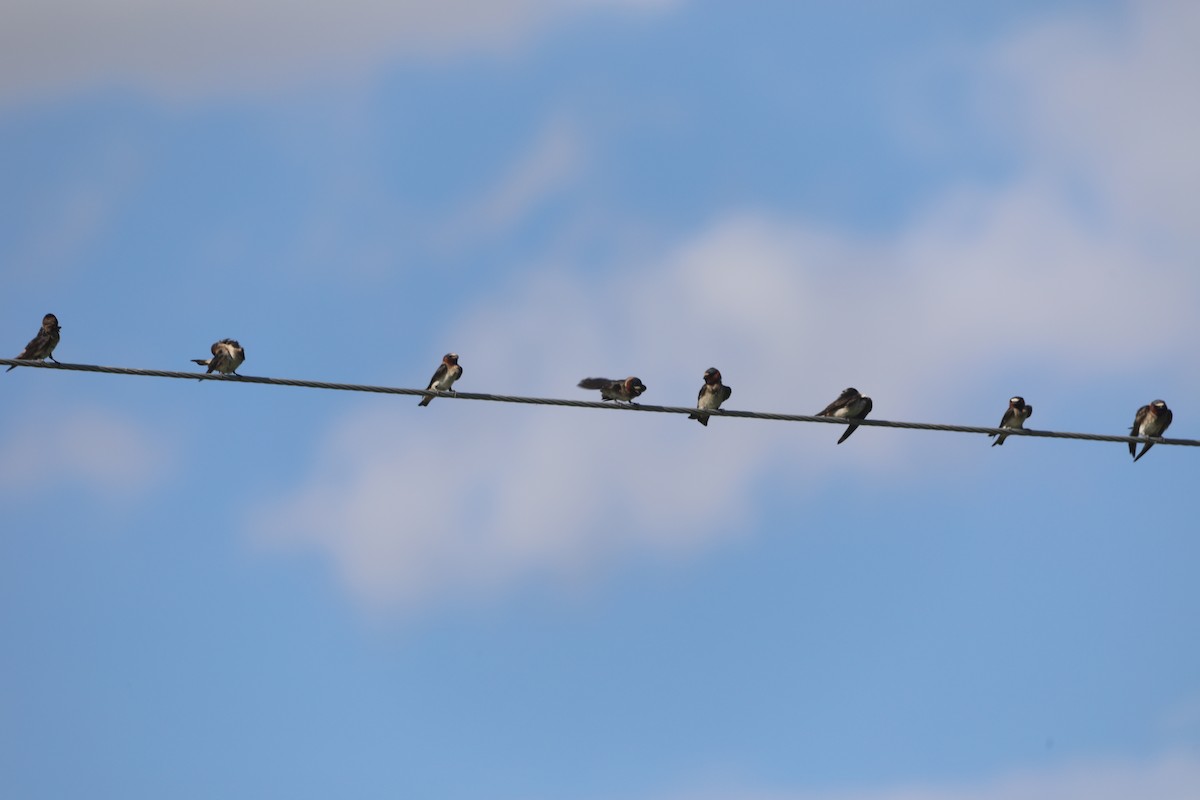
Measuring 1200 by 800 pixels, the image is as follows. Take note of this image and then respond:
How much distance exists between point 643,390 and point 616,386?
0.37m

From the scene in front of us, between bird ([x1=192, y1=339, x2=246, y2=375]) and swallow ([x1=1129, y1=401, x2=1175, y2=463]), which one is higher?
swallow ([x1=1129, y1=401, x2=1175, y2=463])

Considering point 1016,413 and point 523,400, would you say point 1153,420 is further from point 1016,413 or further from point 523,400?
point 523,400

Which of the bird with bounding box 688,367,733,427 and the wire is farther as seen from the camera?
the bird with bounding box 688,367,733,427

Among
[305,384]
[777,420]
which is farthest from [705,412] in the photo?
[305,384]

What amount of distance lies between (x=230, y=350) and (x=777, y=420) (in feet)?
27.8

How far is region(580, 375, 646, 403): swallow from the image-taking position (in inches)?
1146

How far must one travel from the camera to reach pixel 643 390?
29.2 meters

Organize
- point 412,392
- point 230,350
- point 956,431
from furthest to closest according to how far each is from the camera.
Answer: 1. point 230,350
2. point 956,431
3. point 412,392

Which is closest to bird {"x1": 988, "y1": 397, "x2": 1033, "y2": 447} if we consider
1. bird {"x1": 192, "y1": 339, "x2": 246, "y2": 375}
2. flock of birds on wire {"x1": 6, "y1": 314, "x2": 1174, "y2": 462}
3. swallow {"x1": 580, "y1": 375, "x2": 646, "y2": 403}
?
flock of birds on wire {"x1": 6, "y1": 314, "x2": 1174, "y2": 462}

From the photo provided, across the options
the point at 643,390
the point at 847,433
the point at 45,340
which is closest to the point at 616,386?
the point at 643,390

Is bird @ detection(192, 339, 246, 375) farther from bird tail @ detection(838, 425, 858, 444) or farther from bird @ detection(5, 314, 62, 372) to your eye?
A: bird tail @ detection(838, 425, 858, 444)

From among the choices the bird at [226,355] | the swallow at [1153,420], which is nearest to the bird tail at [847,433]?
the swallow at [1153,420]

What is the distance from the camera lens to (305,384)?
21672mm

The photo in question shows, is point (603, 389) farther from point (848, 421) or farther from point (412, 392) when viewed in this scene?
point (412, 392)
